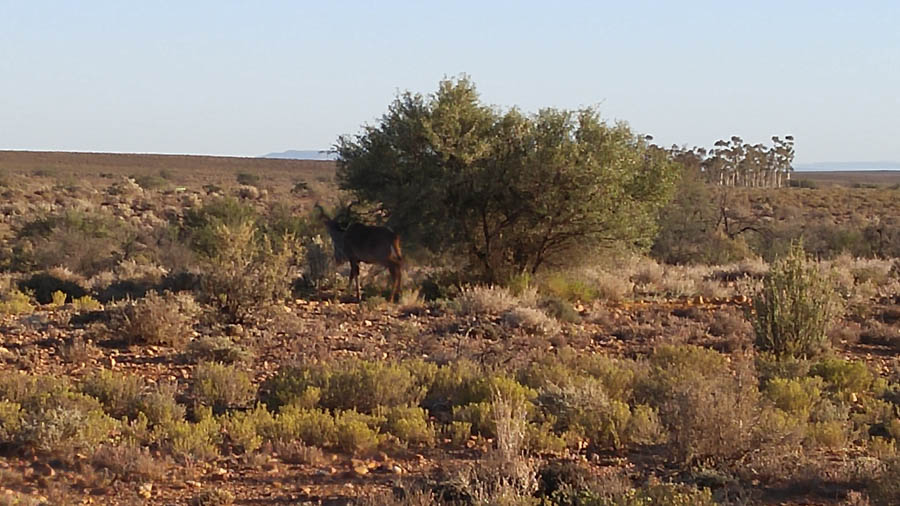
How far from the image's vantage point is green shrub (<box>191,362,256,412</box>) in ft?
29.1

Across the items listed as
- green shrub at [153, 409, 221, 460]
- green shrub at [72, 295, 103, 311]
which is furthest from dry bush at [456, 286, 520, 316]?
green shrub at [153, 409, 221, 460]

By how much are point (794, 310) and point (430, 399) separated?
4.96 metres

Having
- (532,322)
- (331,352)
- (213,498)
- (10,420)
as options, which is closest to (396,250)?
(532,322)

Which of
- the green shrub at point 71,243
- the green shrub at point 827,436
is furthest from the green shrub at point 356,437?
the green shrub at point 71,243

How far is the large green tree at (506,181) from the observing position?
1648cm

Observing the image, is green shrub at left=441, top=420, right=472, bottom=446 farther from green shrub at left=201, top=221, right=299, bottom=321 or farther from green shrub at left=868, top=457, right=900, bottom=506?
green shrub at left=201, top=221, right=299, bottom=321

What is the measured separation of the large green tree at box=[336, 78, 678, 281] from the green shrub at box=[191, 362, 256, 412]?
7.74 meters

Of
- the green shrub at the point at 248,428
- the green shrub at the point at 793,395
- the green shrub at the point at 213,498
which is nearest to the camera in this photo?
the green shrub at the point at 213,498

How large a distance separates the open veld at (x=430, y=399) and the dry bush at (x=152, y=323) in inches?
1.1

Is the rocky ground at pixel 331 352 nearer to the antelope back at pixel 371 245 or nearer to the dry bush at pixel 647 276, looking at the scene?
the antelope back at pixel 371 245

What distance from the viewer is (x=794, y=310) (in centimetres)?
1173

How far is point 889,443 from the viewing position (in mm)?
8047

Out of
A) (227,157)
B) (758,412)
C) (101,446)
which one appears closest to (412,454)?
(101,446)

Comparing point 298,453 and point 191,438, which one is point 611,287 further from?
point 191,438
